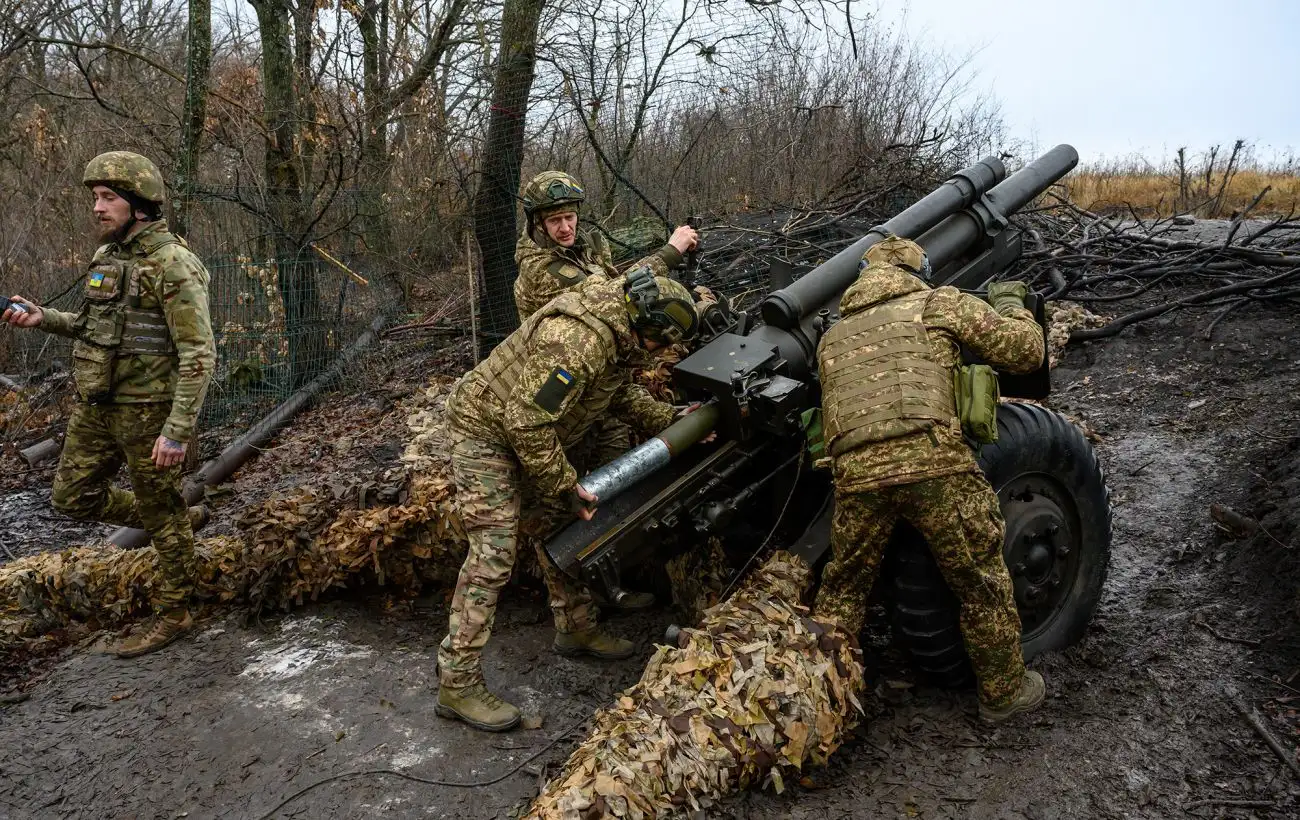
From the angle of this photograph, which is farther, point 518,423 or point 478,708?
point 478,708

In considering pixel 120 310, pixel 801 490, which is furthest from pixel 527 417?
pixel 120 310

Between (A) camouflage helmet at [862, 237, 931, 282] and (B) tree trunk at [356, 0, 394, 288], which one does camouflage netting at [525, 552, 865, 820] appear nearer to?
(A) camouflage helmet at [862, 237, 931, 282]

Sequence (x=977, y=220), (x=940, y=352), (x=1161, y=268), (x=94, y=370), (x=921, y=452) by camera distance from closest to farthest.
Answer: (x=921, y=452), (x=940, y=352), (x=94, y=370), (x=977, y=220), (x=1161, y=268)

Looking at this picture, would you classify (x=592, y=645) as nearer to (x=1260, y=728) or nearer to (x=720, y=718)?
(x=720, y=718)

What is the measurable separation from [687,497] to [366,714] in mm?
1621

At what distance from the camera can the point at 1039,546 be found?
133 inches

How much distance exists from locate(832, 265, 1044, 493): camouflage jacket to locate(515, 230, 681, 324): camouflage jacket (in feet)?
4.43

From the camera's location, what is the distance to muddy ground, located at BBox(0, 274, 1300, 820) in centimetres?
287

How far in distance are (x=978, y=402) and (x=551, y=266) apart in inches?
90.8

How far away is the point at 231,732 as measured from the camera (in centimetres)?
349

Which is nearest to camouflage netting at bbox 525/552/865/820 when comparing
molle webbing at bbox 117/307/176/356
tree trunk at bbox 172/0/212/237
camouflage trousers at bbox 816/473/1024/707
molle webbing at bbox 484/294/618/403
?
camouflage trousers at bbox 816/473/1024/707

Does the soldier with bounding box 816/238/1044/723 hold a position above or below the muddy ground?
above

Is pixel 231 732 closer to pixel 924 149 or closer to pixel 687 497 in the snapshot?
pixel 687 497

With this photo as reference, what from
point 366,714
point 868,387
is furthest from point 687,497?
point 366,714
